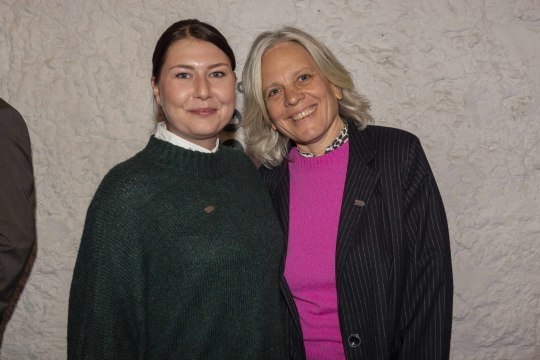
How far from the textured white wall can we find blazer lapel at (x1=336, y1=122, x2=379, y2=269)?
606 mm

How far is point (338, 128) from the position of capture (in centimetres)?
181

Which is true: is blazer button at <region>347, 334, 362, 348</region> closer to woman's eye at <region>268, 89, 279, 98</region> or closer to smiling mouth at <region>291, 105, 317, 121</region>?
smiling mouth at <region>291, 105, 317, 121</region>

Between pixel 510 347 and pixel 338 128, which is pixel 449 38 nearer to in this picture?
pixel 338 128

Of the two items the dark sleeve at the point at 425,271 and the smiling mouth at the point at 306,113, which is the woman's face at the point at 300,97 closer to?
the smiling mouth at the point at 306,113

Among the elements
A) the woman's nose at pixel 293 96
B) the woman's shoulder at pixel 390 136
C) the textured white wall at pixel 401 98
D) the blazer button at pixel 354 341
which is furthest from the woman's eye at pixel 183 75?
the blazer button at pixel 354 341

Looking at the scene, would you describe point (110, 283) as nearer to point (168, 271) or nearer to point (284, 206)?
point (168, 271)

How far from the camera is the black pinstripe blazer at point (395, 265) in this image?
157 cm

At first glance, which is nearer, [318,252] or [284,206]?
[318,252]

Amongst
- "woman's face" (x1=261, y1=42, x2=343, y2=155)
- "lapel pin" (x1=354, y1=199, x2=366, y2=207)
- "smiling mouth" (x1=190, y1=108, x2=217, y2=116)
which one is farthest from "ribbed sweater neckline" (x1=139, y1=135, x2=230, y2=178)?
"lapel pin" (x1=354, y1=199, x2=366, y2=207)

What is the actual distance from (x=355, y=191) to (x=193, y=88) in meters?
0.59

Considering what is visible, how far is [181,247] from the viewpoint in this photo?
1.35 metres

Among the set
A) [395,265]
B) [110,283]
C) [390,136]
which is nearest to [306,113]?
[390,136]

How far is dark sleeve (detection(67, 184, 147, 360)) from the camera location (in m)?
1.28

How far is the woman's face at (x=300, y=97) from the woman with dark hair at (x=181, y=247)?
0.75 ft
